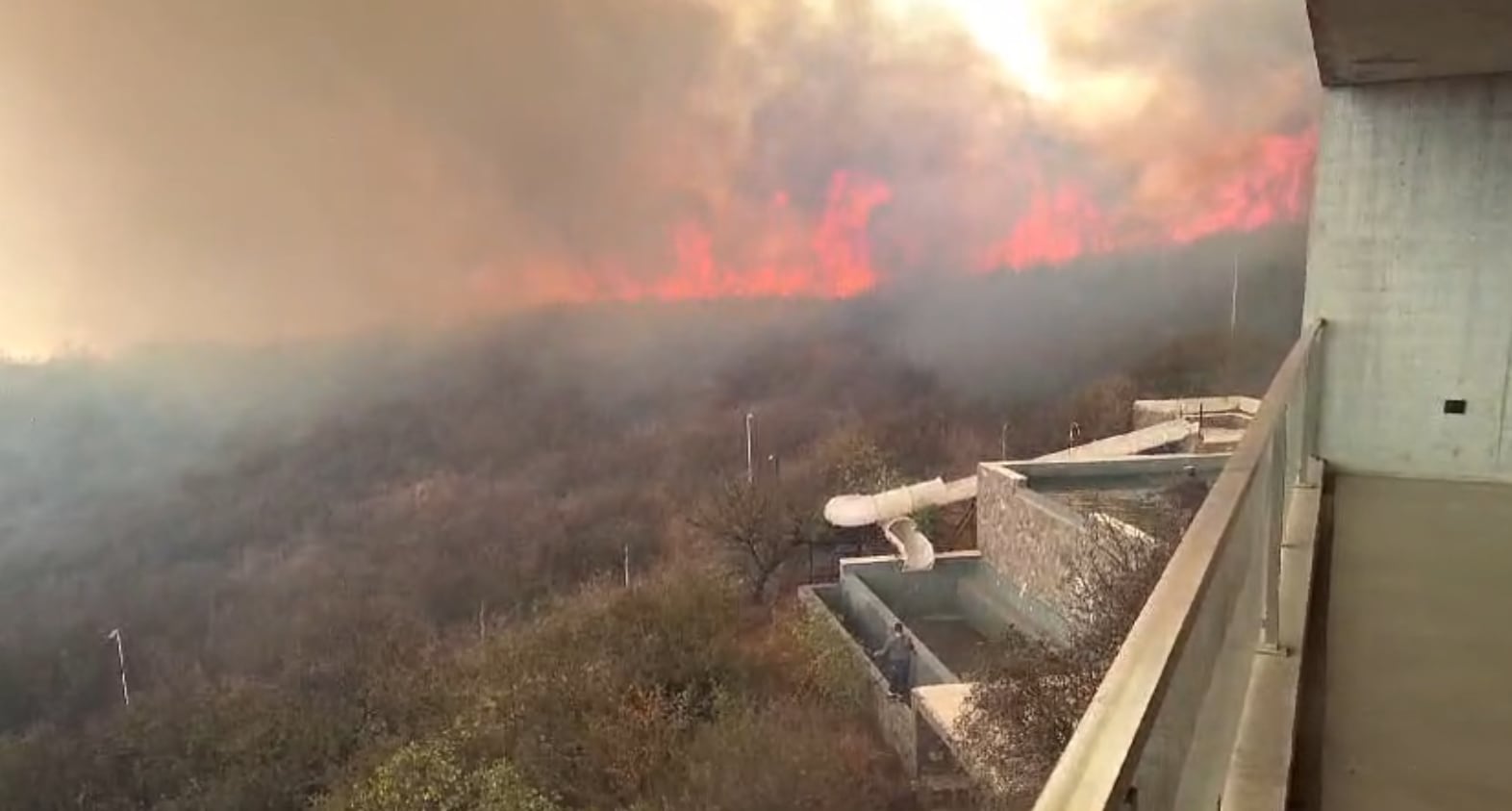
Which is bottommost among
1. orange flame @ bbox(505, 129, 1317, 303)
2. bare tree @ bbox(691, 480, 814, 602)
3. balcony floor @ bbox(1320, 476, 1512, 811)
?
bare tree @ bbox(691, 480, 814, 602)

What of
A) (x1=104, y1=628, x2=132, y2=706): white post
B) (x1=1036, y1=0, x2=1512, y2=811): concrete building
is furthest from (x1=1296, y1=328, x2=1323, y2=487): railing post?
(x1=104, y1=628, x2=132, y2=706): white post

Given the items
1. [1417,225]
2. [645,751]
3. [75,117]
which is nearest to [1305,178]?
[1417,225]

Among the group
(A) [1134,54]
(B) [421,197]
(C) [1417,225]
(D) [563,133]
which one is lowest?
(C) [1417,225]

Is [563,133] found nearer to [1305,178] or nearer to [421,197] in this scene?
[421,197]

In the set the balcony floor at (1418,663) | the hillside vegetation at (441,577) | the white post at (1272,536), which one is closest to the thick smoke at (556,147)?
the hillside vegetation at (441,577)

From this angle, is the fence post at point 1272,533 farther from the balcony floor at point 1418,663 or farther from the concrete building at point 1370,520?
the balcony floor at point 1418,663

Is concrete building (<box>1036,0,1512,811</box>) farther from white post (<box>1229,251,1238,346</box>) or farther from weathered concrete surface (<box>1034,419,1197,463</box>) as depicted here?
white post (<box>1229,251,1238,346</box>)
